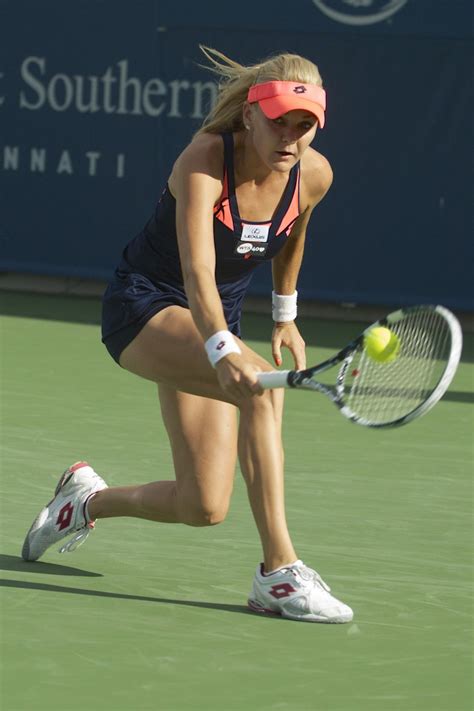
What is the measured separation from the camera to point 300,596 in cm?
403

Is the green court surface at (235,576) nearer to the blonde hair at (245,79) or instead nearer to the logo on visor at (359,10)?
the blonde hair at (245,79)

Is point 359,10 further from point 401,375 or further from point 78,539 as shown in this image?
point 401,375

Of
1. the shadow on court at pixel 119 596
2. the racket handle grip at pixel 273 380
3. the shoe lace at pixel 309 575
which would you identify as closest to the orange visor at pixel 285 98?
the racket handle grip at pixel 273 380

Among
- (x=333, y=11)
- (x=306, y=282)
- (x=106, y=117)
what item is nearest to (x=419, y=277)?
(x=306, y=282)

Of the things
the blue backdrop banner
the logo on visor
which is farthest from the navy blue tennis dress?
the logo on visor

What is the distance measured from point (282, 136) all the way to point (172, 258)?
0.51 meters

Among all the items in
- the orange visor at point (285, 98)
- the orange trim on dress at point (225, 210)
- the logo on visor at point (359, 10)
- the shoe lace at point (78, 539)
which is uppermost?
the logo on visor at point (359, 10)

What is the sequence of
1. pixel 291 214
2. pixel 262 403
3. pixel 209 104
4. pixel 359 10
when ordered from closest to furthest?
pixel 262 403
pixel 291 214
pixel 359 10
pixel 209 104

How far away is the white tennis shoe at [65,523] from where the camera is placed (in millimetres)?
Result: 4551

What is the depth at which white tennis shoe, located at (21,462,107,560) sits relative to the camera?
4551 millimetres

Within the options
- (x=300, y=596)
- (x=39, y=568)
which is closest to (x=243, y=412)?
(x=300, y=596)

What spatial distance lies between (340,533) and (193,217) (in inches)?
58.0

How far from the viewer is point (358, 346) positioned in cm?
389

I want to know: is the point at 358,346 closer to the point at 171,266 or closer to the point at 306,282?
the point at 171,266
